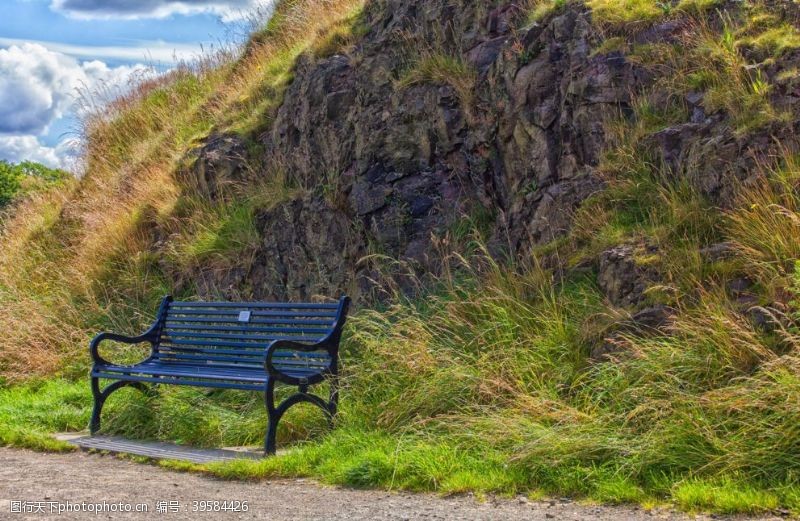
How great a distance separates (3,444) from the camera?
8.70m

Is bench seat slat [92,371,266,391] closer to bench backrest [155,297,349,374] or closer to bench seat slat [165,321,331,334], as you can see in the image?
bench backrest [155,297,349,374]

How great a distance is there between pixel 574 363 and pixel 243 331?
3.38m

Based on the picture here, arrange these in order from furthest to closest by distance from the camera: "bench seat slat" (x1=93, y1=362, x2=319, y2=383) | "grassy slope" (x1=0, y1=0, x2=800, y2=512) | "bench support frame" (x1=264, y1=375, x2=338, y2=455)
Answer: "bench seat slat" (x1=93, y1=362, x2=319, y2=383) < "bench support frame" (x1=264, y1=375, x2=338, y2=455) < "grassy slope" (x1=0, y1=0, x2=800, y2=512)

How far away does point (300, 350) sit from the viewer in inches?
307

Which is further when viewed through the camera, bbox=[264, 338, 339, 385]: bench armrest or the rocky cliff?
the rocky cliff

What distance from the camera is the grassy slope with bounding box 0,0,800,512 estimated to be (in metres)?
5.71

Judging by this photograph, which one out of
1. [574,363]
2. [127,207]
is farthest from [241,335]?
[127,207]

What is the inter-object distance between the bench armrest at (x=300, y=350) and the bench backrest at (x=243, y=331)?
0.11 ft

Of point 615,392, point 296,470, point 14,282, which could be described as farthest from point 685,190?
point 14,282

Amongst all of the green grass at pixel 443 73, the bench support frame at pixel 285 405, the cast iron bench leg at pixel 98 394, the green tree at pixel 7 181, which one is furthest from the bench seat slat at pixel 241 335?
the green tree at pixel 7 181

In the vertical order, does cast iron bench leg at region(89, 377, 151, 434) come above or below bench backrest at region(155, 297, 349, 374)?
below

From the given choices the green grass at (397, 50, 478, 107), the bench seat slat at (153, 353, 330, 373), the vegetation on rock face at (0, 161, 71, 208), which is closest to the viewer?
the bench seat slat at (153, 353, 330, 373)

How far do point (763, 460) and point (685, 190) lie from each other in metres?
3.11

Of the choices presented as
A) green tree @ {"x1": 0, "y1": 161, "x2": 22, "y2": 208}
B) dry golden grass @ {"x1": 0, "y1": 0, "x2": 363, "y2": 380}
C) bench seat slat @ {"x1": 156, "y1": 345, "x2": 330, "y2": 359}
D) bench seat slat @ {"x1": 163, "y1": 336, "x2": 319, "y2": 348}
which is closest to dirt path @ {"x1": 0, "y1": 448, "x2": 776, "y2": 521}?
bench seat slat @ {"x1": 156, "y1": 345, "x2": 330, "y2": 359}
